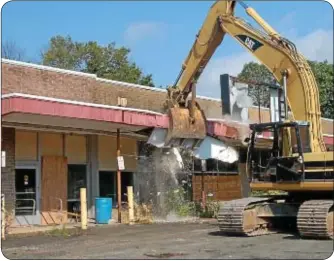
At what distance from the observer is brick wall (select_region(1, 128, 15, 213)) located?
63.6 feet

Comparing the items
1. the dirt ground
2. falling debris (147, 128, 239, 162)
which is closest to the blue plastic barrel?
falling debris (147, 128, 239, 162)

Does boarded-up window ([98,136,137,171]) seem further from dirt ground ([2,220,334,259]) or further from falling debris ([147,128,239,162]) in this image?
dirt ground ([2,220,334,259])

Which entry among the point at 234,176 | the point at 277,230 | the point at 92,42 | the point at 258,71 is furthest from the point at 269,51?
the point at 92,42

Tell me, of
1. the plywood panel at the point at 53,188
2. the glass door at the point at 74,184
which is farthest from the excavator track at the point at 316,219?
the glass door at the point at 74,184

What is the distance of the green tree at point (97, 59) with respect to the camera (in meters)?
51.7

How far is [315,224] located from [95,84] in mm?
12341

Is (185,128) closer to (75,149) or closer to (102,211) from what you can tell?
(102,211)

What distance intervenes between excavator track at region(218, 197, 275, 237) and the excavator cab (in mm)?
783

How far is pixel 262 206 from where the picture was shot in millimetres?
15203

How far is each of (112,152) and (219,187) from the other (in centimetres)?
626

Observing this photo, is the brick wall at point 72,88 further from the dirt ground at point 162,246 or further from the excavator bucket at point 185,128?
the dirt ground at point 162,246

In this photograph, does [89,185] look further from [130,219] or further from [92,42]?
[92,42]

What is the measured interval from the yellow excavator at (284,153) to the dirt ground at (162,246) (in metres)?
0.54

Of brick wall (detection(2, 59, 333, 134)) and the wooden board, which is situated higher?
brick wall (detection(2, 59, 333, 134))
